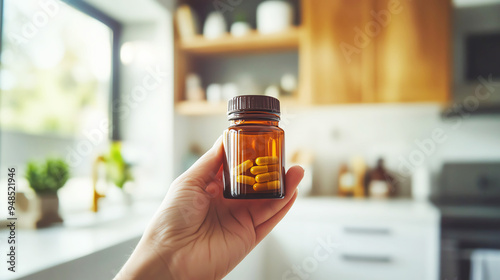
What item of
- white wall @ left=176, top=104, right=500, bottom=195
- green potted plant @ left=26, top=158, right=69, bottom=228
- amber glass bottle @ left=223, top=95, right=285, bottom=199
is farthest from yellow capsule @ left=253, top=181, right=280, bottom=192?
white wall @ left=176, top=104, right=500, bottom=195

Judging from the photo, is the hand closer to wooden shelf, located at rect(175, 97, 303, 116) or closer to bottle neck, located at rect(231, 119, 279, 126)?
bottle neck, located at rect(231, 119, 279, 126)

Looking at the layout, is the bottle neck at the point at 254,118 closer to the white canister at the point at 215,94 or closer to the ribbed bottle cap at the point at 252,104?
the ribbed bottle cap at the point at 252,104

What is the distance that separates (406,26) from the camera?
1893 mm

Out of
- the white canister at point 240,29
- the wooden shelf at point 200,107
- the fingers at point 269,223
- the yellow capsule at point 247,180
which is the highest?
the white canister at point 240,29

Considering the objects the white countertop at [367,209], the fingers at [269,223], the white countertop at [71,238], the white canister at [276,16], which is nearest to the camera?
the fingers at [269,223]

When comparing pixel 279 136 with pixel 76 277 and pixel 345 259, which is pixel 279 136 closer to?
pixel 76 277

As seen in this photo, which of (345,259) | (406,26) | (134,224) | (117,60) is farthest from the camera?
(117,60)

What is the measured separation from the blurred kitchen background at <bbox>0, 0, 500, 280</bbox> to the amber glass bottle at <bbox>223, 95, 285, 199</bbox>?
666 millimetres

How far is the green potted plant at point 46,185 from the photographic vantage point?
4.39 feet

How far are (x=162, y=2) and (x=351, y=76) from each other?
1.21 meters

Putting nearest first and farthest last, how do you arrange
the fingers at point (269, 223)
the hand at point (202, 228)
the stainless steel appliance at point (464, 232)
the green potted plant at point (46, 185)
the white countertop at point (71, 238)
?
the hand at point (202, 228), the fingers at point (269, 223), the white countertop at point (71, 238), the green potted plant at point (46, 185), the stainless steel appliance at point (464, 232)

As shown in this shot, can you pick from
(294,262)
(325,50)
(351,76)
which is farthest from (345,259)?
(325,50)

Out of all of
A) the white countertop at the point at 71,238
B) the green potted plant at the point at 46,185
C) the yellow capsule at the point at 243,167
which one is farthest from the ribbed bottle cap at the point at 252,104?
the green potted plant at the point at 46,185

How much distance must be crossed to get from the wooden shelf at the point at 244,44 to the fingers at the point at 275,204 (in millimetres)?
1500
